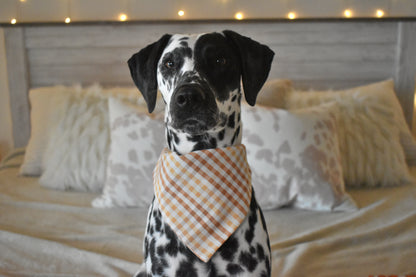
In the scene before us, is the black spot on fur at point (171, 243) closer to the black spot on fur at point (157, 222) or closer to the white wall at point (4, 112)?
the black spot on fur at point (157, 222)

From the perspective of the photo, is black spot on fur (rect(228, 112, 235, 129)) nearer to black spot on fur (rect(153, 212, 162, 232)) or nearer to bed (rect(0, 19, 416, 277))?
black spot on fur (rect(153, 212, 162, 232))

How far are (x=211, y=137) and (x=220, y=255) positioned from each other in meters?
0.34

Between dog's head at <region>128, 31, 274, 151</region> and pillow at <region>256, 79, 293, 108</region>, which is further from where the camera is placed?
pillow at <region>256, 79, 293, 108</region>

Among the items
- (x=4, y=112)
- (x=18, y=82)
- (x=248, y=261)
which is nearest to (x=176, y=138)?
(x=248, y=261)

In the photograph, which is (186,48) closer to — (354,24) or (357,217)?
(357,217)

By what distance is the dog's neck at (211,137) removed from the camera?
3.81 feet

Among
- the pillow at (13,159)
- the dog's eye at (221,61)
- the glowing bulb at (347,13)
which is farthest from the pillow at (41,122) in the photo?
the glowing bulb at (347,13)

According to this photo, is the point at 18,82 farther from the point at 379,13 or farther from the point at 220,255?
the point at 379,13

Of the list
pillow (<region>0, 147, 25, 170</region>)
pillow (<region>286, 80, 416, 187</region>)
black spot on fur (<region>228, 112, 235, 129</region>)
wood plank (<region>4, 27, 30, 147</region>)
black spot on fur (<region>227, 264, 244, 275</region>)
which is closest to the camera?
black spot on fur (<region>227, 264, 244, 275</region>)

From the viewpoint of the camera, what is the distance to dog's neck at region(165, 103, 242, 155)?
1.16 m

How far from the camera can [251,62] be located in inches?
47.2

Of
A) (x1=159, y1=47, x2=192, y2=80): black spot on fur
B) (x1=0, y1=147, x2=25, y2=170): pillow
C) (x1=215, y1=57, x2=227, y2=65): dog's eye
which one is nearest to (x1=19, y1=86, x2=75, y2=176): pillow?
(x1=0, y1=147, x2=25, y2=170): pillow

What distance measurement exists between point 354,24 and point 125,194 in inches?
72.6

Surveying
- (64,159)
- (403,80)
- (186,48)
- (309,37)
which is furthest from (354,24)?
(64,159)
